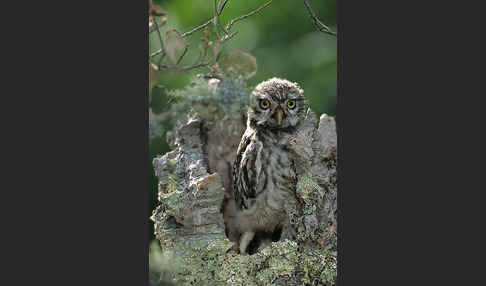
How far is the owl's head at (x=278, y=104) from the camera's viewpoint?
401cm

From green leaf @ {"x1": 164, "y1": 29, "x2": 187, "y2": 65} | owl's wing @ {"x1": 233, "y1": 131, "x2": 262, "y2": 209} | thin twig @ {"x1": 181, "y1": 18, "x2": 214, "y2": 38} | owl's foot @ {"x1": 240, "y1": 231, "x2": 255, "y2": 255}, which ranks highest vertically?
thin twig @ {"x1": 181, "y1": 18, "x2": 214, "y2": 38}

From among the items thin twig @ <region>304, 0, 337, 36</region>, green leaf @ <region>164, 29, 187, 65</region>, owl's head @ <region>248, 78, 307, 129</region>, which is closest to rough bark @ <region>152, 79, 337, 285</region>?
owl's head @ <region>248, 78, 307, 129</region>

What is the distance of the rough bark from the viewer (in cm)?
402

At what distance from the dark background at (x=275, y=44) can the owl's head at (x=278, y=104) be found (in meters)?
0.09

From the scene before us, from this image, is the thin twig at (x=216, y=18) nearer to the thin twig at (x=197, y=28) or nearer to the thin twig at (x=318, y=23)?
the thin twig at (x=197, y=28)

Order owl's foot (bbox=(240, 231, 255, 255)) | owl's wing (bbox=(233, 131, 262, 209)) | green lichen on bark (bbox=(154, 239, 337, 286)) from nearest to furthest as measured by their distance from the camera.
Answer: green lichen on bark (bbox=(154, 239, 337, 286)) < owl's wing (bbox=(233, 131, 262, 209)) < owl's foot (bbox=(240, 231, 255, 255))

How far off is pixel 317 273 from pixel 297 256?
Result: 17 centimetres

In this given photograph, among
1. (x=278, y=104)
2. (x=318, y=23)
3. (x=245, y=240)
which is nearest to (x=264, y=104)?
(x=278, y=104)

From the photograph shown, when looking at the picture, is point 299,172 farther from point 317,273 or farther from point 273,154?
point 317,273

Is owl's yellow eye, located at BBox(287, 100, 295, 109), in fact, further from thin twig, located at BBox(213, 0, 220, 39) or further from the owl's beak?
thin twig, located at BBox(213, 0, 220, 39)

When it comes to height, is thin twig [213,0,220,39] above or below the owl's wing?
above

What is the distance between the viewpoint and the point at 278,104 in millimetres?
4004

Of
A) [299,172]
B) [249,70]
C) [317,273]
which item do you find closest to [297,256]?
[317,273]

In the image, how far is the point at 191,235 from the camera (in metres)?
4.10
